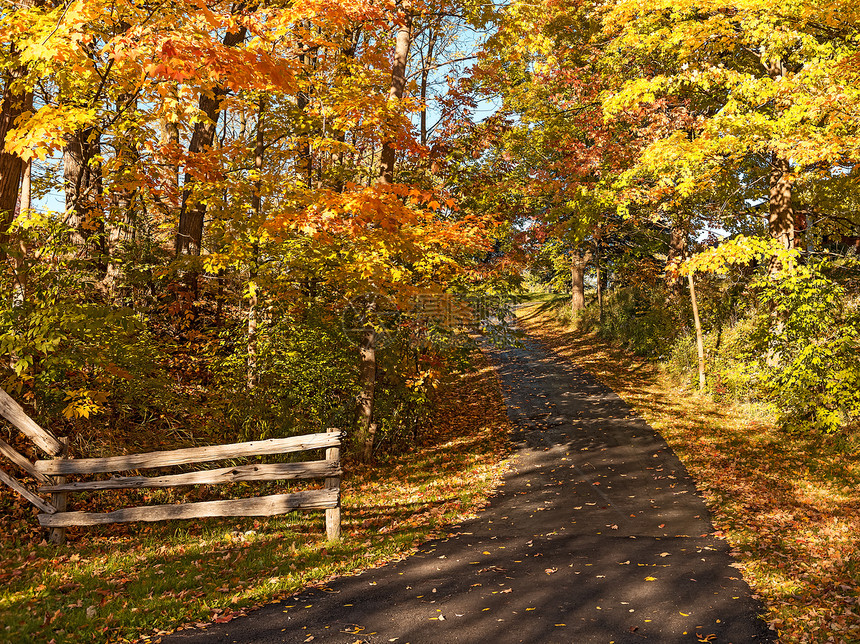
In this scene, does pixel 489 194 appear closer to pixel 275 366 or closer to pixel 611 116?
pixel 611 116

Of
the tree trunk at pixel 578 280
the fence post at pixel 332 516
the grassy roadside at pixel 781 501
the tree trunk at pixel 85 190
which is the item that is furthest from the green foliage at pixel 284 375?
the tree trunk at pixel 578 280

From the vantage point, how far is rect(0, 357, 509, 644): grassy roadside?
5.13 meters

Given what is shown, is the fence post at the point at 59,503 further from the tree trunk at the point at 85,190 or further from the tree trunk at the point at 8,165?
the tree trunk at the point at 8,165

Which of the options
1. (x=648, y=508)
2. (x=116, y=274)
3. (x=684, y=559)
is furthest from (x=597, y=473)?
(x=116, y=274)

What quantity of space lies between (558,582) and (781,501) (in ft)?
16.7

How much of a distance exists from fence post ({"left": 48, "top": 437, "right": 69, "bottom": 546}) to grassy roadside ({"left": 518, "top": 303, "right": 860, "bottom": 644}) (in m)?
8.48

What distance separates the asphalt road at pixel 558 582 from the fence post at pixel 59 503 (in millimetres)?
3673

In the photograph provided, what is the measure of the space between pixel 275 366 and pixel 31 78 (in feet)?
19.3

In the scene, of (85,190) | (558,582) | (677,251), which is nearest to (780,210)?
(677,251)

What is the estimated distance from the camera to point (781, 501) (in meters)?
8.88

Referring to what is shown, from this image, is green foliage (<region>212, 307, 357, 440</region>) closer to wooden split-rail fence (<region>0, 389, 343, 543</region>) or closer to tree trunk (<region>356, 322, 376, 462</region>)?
tree trunk (<region>356, 322, 376, 462</region>)

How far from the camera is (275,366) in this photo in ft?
34.9

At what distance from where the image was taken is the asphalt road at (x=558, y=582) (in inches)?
196

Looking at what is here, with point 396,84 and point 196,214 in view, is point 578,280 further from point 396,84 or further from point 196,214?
point 196,214
